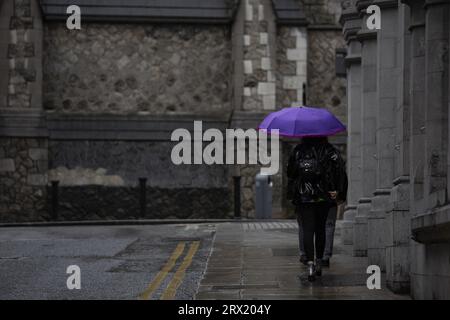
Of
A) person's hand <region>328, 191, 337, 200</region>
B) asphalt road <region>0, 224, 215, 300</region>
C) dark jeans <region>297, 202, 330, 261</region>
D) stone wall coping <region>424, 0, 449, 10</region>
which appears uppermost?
stone wall coping <region>424, 0, 449, 10</region>

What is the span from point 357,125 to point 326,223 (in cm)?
420

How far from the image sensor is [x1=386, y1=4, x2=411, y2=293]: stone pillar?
9945mm

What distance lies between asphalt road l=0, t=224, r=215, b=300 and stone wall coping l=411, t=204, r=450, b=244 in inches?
86.6

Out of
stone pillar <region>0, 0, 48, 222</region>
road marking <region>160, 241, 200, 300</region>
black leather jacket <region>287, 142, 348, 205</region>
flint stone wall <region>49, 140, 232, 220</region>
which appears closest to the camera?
road marking <region>160, 241, 200, 300</region>

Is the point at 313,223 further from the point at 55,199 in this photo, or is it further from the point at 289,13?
the point at 289,13

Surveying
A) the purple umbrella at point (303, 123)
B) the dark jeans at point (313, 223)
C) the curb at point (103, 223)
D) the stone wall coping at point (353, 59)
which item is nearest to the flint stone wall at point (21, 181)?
the curb at point (103, 223)

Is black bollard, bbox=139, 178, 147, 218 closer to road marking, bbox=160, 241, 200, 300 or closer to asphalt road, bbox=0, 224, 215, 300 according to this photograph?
asphalt road, bbox=0, 224, 215, 300

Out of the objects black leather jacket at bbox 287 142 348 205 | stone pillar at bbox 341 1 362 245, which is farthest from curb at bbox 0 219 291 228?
black leather jacket at bbox 287 142 348 205

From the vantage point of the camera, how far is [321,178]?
1153cm

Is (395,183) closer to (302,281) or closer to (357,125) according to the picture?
(302,281)

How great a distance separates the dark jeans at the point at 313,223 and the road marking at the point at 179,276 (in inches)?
56.2

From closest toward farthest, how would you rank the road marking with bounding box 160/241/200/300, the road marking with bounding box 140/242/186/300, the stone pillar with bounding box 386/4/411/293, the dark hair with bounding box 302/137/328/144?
the stone pillar with bounding box 386/4/411/293 → the road marking with bounding box 160/241/200/300 → the road marking with bounding box 140/242/186/300 → the dark hair with bounding box 302/137/328/144

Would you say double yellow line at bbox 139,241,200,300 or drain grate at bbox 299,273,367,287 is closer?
double yellow line at bbox 139,241,200,300

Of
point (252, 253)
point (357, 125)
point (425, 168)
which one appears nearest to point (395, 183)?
point (425, 168)
